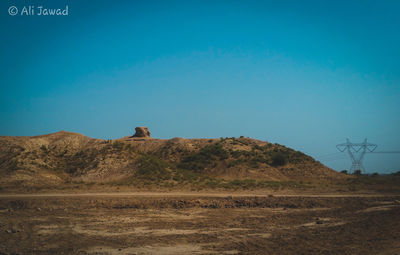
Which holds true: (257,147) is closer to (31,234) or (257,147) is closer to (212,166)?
(212,166)

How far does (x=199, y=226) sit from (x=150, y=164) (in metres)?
28.5

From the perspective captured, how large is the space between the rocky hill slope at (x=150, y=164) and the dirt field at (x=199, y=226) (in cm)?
Result: 1306

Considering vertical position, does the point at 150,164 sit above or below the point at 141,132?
below

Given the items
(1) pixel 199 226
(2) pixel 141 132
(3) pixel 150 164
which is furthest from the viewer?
(2) pixel 141 132

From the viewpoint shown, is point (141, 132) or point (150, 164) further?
point (141, 132)

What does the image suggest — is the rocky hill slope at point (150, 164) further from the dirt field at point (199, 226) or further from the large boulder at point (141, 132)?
the dirt field at point (199, 226)

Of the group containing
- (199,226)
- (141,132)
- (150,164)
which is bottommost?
(199,226)

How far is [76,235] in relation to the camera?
43.8ft

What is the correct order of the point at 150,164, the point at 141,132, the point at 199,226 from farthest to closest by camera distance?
the point at 141,132, the point at 150,164, the point at 199,226

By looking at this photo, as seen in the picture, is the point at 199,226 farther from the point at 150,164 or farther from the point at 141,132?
the point at 141,132

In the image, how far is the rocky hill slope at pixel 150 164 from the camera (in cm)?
3806

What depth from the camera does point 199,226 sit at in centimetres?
1493

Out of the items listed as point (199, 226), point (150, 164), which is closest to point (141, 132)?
point (150, 164)

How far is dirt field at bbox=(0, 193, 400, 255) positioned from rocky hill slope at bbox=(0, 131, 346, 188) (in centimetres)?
1306
